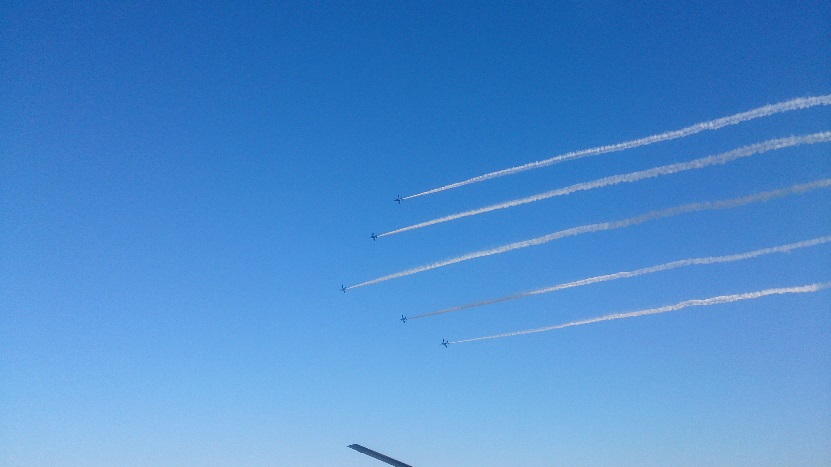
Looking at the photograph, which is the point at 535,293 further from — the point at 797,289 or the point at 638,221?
the point at 797,289

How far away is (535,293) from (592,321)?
17.4ft

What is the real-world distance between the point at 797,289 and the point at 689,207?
793 cm

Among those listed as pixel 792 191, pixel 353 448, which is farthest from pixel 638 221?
pixel 353 448

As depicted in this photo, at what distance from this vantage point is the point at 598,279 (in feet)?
149

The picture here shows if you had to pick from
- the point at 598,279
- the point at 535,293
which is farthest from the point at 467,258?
the point at 598,279

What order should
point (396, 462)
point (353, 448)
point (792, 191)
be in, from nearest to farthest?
point (792, 191)
point (396, 462)
point (353, 448)

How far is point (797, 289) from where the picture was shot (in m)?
33.6

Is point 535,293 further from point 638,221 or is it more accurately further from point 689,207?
point 689,207

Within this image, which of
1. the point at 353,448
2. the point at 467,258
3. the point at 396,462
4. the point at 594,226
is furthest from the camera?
the point at 353,448

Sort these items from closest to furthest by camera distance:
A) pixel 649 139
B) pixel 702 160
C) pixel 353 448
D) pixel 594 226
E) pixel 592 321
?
pixel 702 160
pixel 649 139
pixel 594 226
pixel 592 321
pixel 353 448

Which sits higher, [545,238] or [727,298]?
[545,238]

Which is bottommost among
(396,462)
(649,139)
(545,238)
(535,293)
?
(396,462)

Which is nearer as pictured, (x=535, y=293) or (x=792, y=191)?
(x=792, y=191)

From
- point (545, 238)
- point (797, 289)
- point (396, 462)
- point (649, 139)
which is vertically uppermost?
point (649, 139)
